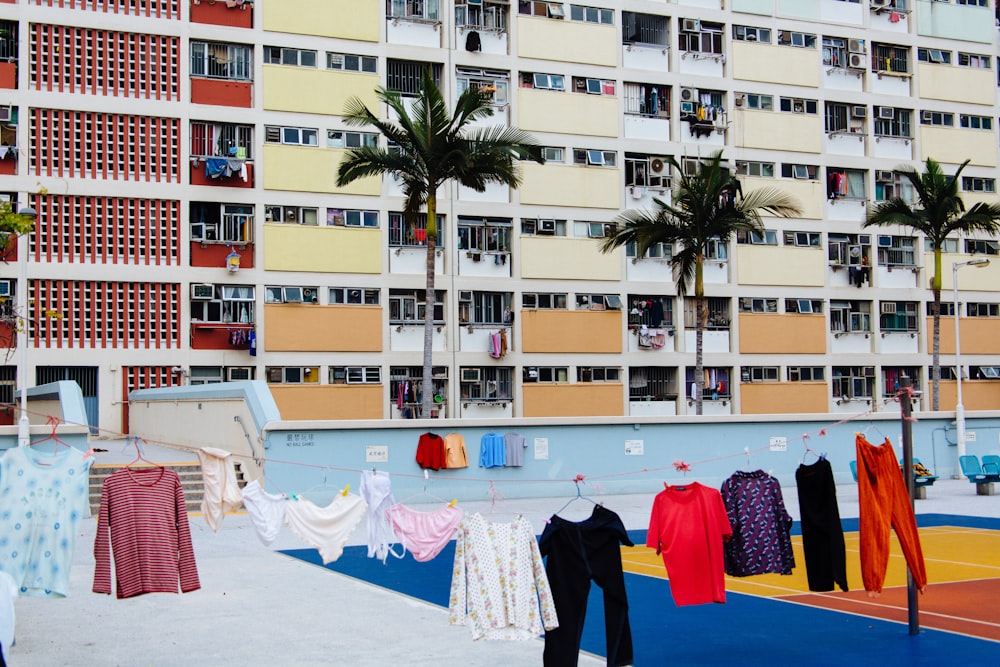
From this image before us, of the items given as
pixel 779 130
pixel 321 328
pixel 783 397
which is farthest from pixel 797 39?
pixel 321 328

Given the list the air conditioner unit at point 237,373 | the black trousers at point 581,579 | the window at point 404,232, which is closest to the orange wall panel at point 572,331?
the window at point 404,232

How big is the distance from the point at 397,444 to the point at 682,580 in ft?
51.2

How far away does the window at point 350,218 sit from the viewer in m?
37.2

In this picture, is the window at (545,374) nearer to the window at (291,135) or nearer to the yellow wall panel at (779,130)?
the window at (291,135)

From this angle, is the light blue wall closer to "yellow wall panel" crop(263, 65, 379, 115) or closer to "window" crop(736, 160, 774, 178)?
"window" crop(736, 160, 774, 178)

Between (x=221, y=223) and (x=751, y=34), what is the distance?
67.8 feet

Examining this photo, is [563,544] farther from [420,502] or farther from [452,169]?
[452,169]

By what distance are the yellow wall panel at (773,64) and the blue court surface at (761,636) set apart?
30698 millimetres

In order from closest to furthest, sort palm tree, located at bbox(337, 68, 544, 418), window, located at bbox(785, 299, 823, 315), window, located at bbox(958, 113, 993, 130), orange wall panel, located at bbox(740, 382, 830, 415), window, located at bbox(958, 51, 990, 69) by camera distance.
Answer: palm tree, located at bbox(337, 68, 544, 418) → orange wall panel, located at bbox(740, 382, 830, 415) → window, located at bbox(785, 299, 823, 315) → window, located at bbox(958, 113, 993, 130) → window, located at bbox(958, 51, 990, 69)

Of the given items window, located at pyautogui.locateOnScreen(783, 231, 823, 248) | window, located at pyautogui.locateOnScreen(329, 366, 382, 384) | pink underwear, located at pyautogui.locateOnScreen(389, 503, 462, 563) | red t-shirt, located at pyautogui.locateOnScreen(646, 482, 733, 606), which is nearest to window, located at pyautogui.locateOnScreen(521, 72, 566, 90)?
window, located at pyautogui.locateOnScreen(783, 231, 823, 248)

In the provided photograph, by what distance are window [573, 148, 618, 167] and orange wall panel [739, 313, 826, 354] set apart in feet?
24.2

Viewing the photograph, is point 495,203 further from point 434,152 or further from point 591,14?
point 434,152

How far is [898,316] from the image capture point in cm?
4484

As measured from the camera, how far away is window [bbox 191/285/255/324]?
117ft
